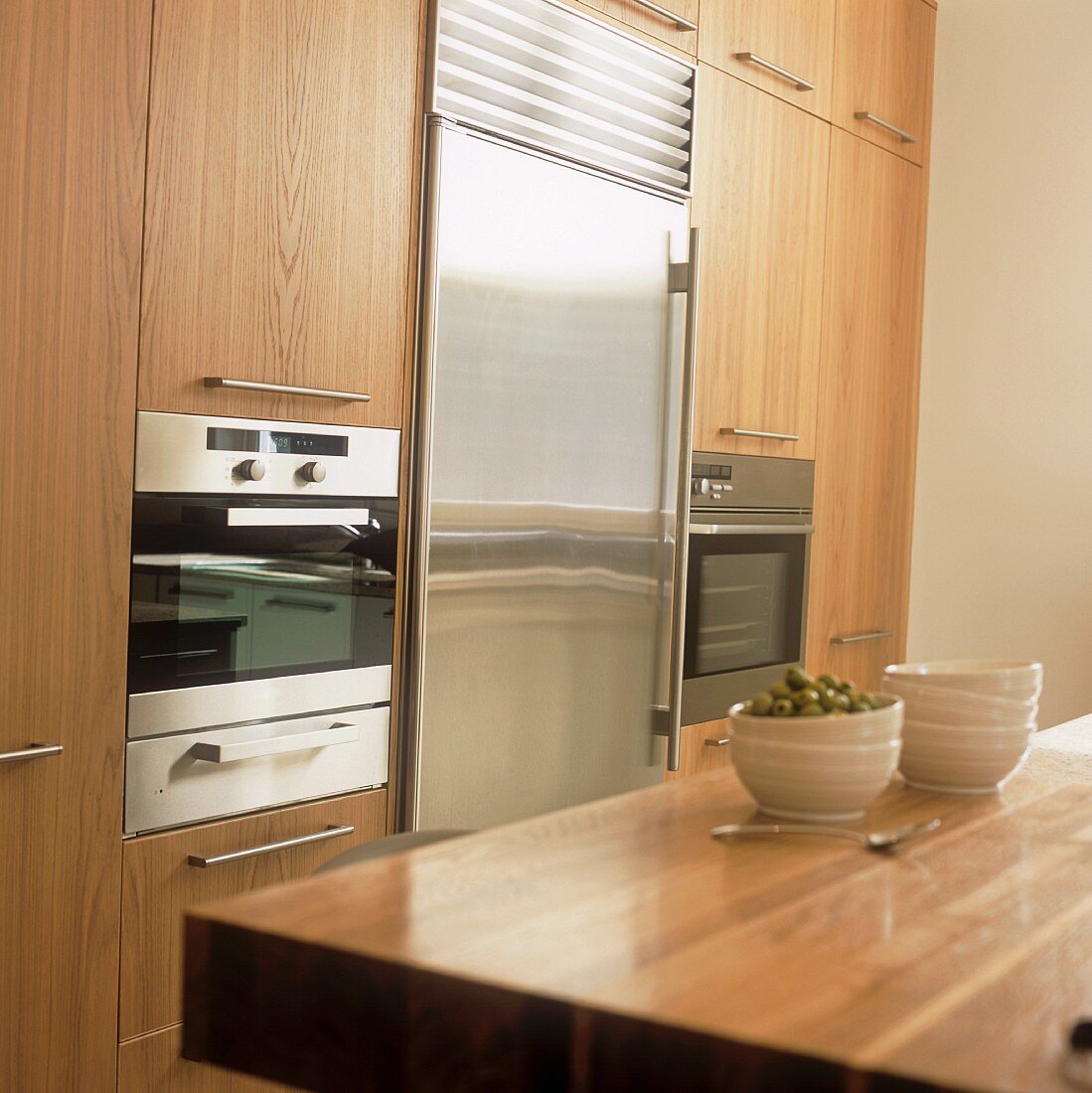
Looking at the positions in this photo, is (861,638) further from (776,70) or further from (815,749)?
(815,749)

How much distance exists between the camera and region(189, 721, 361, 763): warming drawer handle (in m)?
2.05

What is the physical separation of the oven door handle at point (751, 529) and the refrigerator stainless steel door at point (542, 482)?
139mm

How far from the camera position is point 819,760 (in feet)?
4.16

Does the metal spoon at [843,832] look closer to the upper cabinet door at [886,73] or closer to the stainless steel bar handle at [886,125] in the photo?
the upper cabinet door at [886,73]

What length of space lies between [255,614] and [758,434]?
1503mm

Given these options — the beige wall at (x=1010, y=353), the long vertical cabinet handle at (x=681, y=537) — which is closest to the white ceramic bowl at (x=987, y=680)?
the long vertical cabinet handle at (x=681, y=537)

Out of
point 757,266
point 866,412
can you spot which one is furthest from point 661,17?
point 866,412

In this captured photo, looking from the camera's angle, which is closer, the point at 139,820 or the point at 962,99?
the point at 139,820

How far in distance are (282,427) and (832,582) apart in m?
1.96

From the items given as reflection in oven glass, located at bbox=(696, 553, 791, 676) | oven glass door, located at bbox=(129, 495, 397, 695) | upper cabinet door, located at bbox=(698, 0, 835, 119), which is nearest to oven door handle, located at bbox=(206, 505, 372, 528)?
oven glass door, located at bbox=(129, 495, 397, 695)

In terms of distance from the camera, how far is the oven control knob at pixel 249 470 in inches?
82.4

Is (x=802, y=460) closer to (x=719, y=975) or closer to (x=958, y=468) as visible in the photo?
(x=958, y=468)

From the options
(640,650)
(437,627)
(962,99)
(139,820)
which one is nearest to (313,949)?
(139,820)

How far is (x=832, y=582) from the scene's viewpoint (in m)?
3.70
